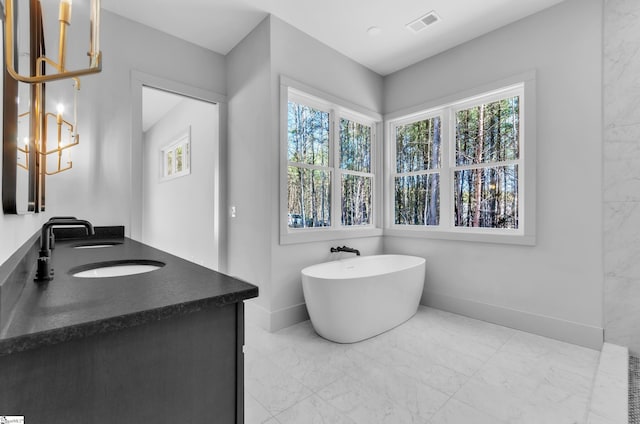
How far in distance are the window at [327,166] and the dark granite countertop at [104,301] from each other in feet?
6.13

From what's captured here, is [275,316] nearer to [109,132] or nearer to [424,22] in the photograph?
[109,132]

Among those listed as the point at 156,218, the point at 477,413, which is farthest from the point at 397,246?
the point at 156,218

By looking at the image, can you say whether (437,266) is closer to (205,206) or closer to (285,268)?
(285,268)

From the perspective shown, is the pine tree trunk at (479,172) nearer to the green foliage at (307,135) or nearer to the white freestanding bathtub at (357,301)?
the white freestanding bathtub at (357,301)

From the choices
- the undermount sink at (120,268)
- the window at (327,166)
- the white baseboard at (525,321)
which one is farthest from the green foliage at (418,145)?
the undermount sink at (120,268)

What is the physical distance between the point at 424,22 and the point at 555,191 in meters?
1.89

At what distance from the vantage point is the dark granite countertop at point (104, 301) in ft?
1.52

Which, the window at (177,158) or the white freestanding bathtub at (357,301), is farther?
the window at (177,158)

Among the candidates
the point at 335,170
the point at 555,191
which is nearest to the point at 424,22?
the point at 335,170

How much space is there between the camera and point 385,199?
3.65 meters

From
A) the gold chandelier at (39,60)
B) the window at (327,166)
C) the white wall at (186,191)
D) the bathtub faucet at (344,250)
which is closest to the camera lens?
the gold chandelier at (39,60)

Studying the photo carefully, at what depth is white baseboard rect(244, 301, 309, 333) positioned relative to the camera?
8.29 feet

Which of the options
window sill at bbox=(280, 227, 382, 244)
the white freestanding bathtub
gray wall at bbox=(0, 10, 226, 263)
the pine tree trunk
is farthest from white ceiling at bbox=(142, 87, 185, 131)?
the pine tree trunk

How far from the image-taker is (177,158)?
4793mm
